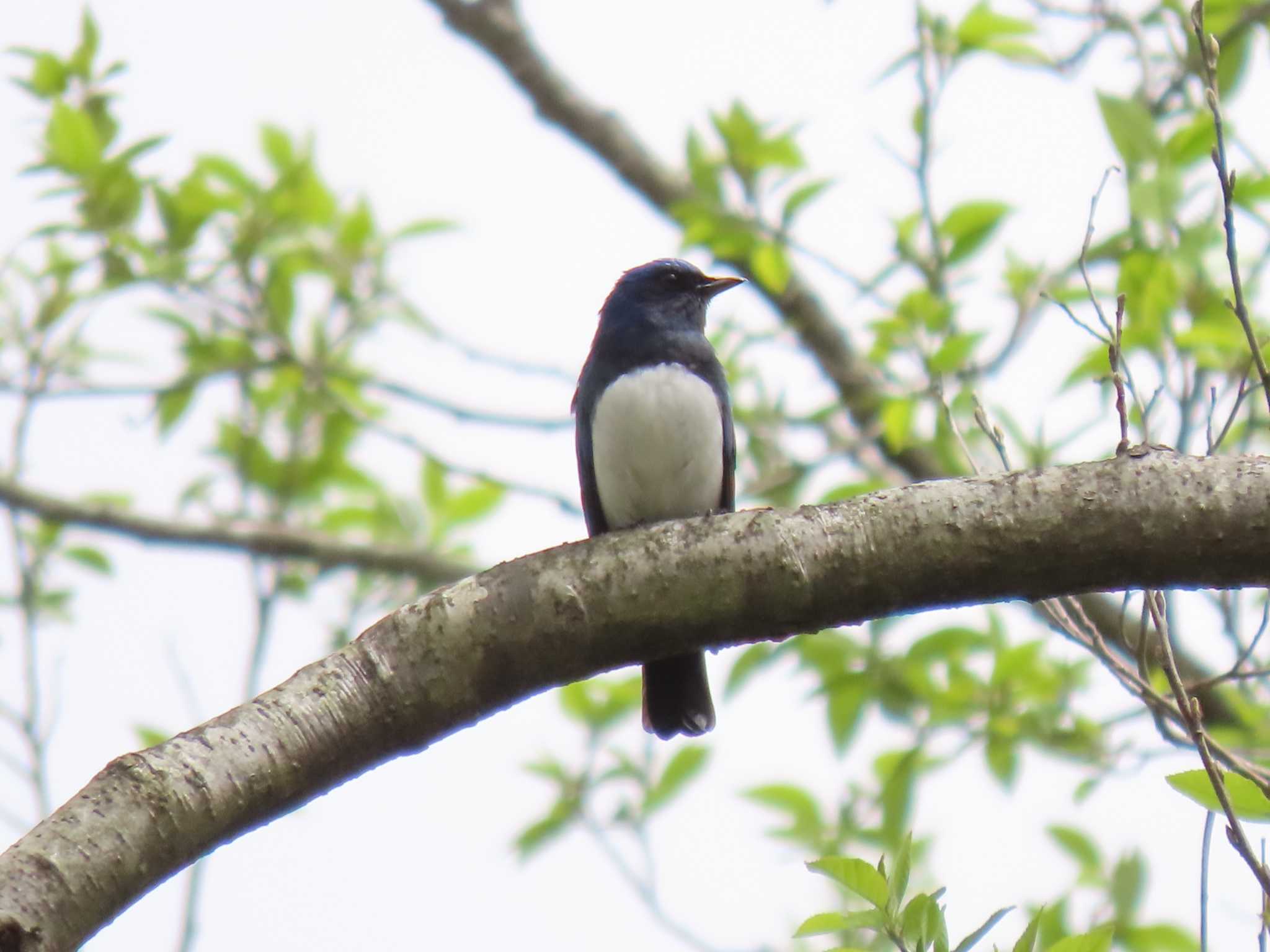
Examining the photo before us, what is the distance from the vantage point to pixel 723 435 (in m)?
5.44

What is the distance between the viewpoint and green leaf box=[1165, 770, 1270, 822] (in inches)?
103

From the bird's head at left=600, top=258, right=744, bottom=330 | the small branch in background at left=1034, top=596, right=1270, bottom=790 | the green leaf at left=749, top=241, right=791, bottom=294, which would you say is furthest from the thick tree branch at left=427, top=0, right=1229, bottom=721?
the small branch in background at left=1034, top=596, right=1270, bottom=790

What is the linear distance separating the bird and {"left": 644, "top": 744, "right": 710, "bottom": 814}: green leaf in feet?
2.63

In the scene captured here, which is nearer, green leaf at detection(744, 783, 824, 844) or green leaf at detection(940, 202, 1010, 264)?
green leaf at detection(940, 202, 1010, 264)

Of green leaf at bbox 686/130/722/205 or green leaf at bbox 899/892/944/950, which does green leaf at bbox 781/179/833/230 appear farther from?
green leaf at bbox 899/892/944/950

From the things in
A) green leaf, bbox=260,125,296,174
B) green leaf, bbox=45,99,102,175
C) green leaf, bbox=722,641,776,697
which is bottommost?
green leaf, bbox=722,641,776,697

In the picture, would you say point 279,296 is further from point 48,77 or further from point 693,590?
point 693,590

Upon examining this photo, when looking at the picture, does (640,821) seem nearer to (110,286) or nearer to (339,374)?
(339,374)

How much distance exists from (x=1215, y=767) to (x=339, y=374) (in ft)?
15.3

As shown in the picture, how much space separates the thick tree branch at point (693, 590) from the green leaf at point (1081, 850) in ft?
8.86

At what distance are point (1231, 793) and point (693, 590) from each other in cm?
103

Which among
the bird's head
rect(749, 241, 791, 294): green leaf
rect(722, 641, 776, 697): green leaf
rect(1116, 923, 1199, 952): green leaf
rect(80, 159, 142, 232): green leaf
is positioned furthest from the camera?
rect(80, 159, 142, 232): green leaf

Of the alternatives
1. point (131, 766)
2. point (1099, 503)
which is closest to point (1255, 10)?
point (1099, 503)

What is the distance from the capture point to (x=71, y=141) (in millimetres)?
5922
